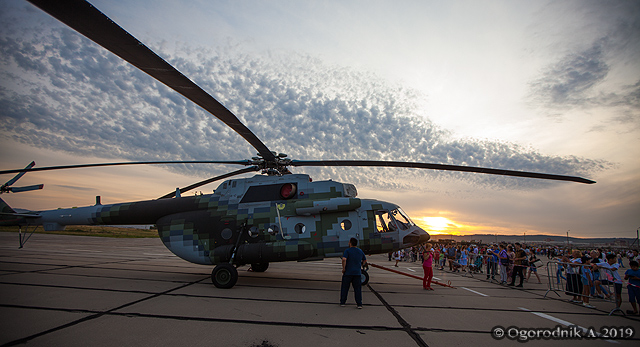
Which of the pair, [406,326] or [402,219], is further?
[402,219]

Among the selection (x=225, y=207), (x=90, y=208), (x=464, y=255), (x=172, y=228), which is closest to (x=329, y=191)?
(x=225, y=207)

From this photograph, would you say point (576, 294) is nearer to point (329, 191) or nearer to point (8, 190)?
point (329, 191)

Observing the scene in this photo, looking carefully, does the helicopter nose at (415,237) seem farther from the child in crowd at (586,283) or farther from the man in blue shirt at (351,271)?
the child in crowd at (586,283)

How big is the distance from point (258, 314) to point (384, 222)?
5.19 meters

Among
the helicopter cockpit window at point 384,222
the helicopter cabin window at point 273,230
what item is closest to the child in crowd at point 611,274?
the helicopter cockpit window at point 384,222

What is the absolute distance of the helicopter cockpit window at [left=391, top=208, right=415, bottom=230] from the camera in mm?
10000

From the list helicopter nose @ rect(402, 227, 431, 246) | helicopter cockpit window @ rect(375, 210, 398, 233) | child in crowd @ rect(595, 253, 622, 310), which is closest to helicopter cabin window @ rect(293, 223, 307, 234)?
helicopter cockpit window @ rect(375, 210, 398, 233)

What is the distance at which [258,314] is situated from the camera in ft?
19.9

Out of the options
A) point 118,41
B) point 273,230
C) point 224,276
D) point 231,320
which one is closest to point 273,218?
point 273,230

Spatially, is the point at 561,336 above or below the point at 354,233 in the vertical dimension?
below

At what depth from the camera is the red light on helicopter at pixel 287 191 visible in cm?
984

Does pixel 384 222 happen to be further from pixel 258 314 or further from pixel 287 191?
pixel 258 314

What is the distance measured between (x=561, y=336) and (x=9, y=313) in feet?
32.9

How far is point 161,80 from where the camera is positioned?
6273 mm
